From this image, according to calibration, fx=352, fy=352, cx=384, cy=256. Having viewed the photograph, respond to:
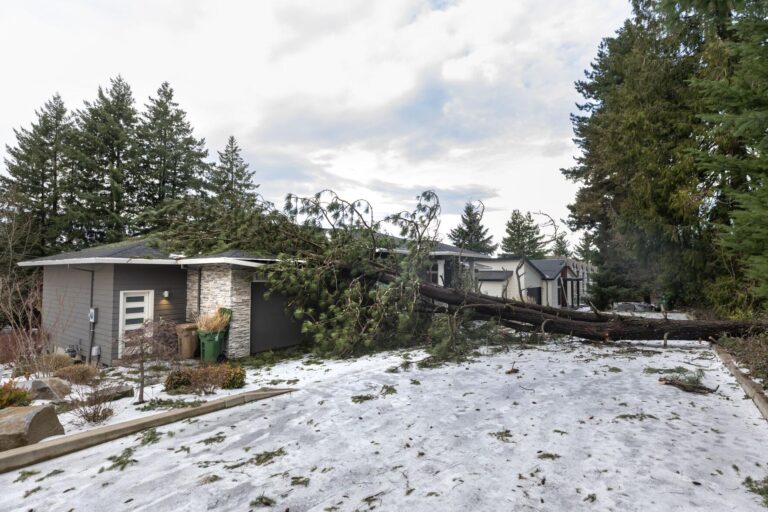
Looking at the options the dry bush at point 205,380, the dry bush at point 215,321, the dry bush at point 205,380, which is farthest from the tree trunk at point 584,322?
the dry bush at point 205,380

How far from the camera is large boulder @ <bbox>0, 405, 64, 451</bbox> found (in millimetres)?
3529

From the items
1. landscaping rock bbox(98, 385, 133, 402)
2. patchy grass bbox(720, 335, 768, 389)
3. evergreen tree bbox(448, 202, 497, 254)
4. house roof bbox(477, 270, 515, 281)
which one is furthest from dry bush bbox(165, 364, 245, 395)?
evergreen tree bbox(448, 202, 497, 254)

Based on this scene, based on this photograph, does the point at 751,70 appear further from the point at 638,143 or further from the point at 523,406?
the point at 638,143

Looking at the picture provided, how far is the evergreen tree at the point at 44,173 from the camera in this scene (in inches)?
729

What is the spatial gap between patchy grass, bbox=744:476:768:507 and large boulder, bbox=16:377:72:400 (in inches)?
318

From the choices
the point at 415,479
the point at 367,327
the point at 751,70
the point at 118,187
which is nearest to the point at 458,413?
the point at 415,479

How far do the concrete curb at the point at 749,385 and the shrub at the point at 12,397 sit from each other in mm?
9193

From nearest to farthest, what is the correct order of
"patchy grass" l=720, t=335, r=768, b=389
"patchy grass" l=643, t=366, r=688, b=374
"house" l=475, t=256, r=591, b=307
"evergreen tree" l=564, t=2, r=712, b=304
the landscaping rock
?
the landscaping rock, "patchy grass" l=720, t=335, r=768, b=389, "patchy grass" l=643, t=366, r=688, b=374, "evergreen tree" l=564, t=2, r=712, b=304, "house" l=475, t=256, r=591, b=307

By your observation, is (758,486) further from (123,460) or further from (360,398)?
(123,460)

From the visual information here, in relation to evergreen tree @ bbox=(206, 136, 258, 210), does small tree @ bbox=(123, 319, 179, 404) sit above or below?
below

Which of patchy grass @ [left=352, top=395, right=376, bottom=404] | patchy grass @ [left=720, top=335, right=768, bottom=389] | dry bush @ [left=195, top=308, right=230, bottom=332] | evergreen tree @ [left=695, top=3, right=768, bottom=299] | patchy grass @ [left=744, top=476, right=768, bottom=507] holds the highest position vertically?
evergreen tree @ [left=695, top=3, right=768, bottom=299]

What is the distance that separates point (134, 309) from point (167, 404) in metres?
4.58

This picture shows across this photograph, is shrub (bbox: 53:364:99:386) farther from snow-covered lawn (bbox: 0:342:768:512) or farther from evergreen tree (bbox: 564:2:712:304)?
evergreen tree (bbox: 564:2:712:304)

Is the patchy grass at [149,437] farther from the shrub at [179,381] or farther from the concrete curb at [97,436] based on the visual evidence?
the shrub at [179,381]
